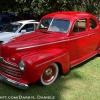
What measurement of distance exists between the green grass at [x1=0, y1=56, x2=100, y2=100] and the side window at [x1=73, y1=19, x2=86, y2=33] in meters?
1.31

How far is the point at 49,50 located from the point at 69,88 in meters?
1.09

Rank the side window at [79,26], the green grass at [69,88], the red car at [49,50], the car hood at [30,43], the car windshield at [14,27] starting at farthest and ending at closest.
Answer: the car windshield at [14,27], the side window at [79,26], the car hood at [30,43], the green grass at [69,88], the red car at [49,50]

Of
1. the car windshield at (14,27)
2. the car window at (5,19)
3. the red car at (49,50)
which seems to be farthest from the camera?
the car window at (5,19)

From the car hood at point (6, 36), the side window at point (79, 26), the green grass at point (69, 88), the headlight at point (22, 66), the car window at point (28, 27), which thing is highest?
the side window at point (79, 26)

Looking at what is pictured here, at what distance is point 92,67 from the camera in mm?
5480

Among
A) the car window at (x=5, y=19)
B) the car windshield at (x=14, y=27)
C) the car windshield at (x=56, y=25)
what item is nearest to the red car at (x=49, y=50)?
the car windshield at (x=56, y=25)

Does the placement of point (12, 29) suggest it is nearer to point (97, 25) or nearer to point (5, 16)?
point (5, 16)

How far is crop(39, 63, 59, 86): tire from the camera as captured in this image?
A: 4.14 m

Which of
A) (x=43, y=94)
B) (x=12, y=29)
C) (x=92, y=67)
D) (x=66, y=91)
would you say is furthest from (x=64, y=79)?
(x=12, y=29)

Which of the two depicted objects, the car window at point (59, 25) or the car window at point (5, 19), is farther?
the car window at point (5, 19)

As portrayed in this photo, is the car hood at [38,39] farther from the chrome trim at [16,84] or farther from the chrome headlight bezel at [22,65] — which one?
the chrome trim at [16,84]

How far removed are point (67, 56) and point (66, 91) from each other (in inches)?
37.3

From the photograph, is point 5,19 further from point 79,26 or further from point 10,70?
point 10,70

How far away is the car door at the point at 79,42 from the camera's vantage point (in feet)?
16.0
